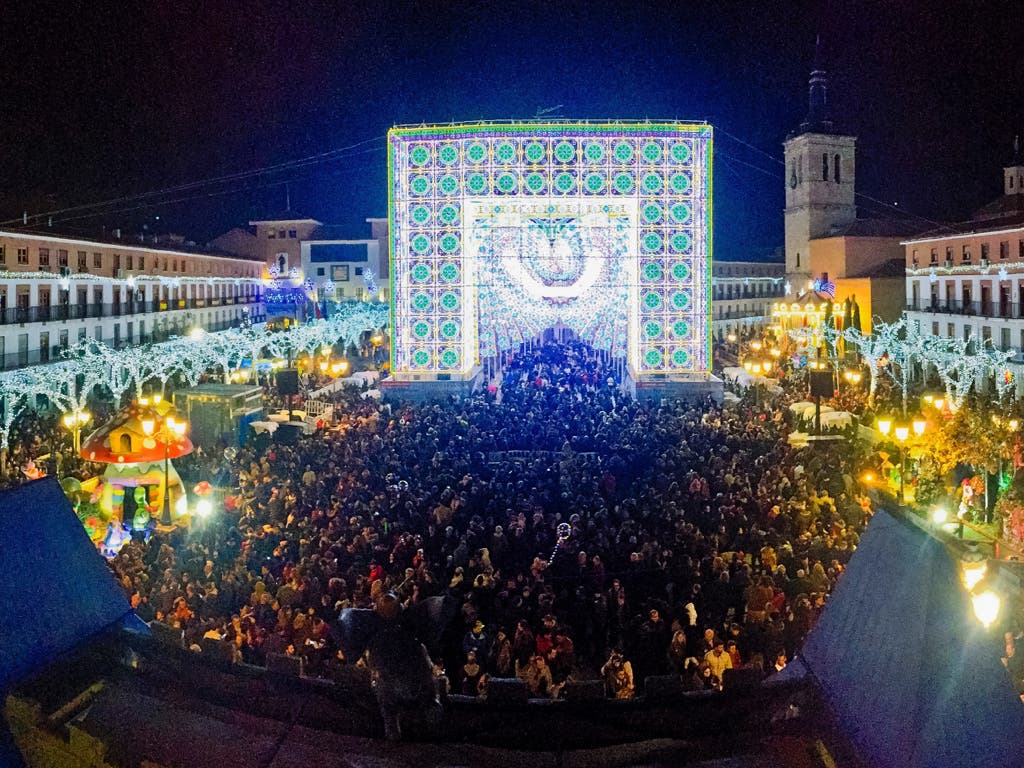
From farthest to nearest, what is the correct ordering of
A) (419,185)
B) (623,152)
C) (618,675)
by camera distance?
1. (419,185)
2. (623,152)
3. (618,675)

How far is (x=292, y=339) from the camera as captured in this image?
37938mm

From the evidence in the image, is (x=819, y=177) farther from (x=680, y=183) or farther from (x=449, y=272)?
(x=449, y=272)

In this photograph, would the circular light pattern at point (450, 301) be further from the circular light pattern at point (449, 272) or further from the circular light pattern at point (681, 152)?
the circular light pattern at point (681, 152)


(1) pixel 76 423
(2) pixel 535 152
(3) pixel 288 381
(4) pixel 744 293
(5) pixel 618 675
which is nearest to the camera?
(5) pixel 618 675

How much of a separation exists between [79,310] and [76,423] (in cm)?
1339

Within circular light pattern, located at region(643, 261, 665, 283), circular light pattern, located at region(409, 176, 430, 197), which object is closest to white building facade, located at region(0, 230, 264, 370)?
circular light pattern, located at region(409, 176, 430, 197)

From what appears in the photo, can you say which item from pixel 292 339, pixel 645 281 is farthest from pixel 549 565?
pixel 292 339

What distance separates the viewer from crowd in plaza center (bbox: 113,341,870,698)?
9414 mm

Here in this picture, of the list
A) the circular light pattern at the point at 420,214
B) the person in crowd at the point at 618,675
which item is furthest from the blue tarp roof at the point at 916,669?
the circular light pattern at the point at 420,214

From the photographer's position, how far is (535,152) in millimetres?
30531

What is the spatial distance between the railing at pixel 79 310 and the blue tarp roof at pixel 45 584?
2762 centimetres

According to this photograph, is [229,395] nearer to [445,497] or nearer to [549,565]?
[445,497]

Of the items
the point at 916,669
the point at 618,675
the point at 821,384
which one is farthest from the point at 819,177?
the point at 916,669

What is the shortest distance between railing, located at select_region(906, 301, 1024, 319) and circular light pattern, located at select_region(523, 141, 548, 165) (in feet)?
55.4
